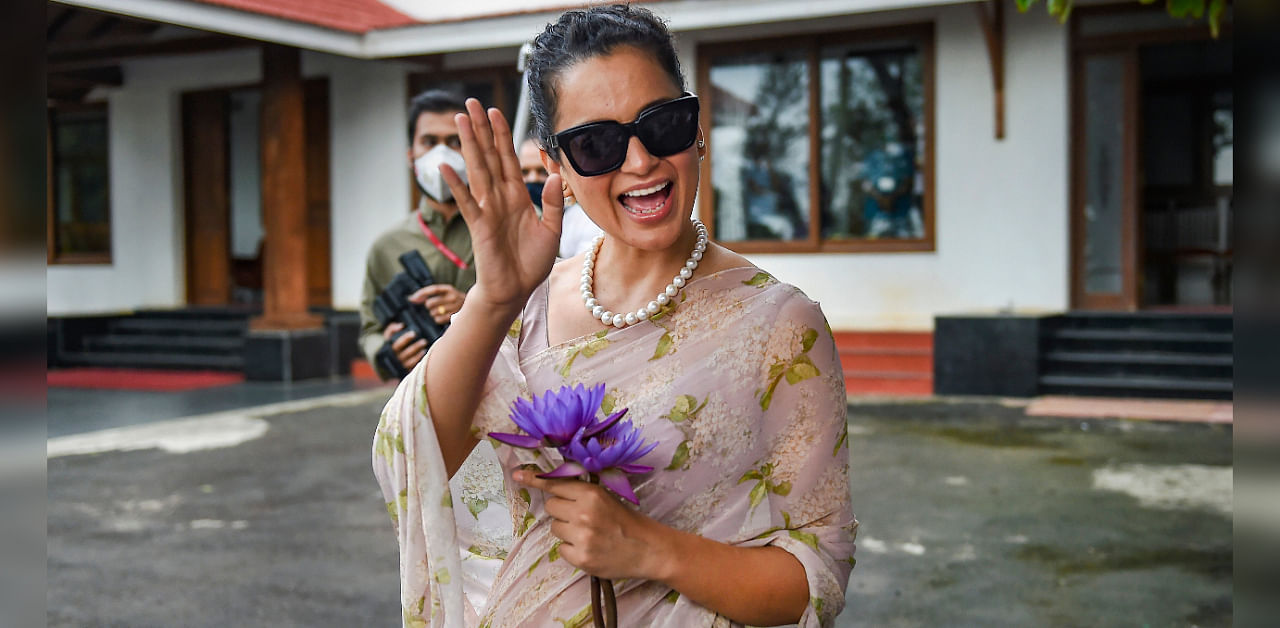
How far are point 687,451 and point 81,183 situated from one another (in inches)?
629

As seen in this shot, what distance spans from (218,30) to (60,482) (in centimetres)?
513

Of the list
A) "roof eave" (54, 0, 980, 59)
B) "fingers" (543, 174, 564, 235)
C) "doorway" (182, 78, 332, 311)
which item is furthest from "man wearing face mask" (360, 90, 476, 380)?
"doorway" (182, 78, 332, 311)

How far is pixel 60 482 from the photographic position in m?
6.95

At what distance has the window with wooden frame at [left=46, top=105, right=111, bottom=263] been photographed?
1516 centimetres

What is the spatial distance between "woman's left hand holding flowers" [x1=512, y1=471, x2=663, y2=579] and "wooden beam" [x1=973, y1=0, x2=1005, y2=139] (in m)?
9.45

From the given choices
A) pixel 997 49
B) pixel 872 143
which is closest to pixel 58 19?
pixel 872 143

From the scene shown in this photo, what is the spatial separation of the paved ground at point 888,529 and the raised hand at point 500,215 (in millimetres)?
3175

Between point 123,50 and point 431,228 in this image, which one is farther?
point 123,50

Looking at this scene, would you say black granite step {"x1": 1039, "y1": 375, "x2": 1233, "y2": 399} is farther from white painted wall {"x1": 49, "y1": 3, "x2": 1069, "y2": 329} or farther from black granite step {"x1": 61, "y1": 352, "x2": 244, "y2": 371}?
black granite step {"x1": 61, "y1": 352, "x2": 244, "y2": 371}

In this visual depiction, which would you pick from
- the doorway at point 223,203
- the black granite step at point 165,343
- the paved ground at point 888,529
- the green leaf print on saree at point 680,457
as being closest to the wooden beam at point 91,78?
the doorway at point 223,203

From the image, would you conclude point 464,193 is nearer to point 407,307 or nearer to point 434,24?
point 407,307

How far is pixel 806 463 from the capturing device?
1558mm

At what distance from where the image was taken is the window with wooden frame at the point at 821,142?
432 inches

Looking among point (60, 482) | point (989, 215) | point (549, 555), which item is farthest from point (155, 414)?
point (549, 555)
